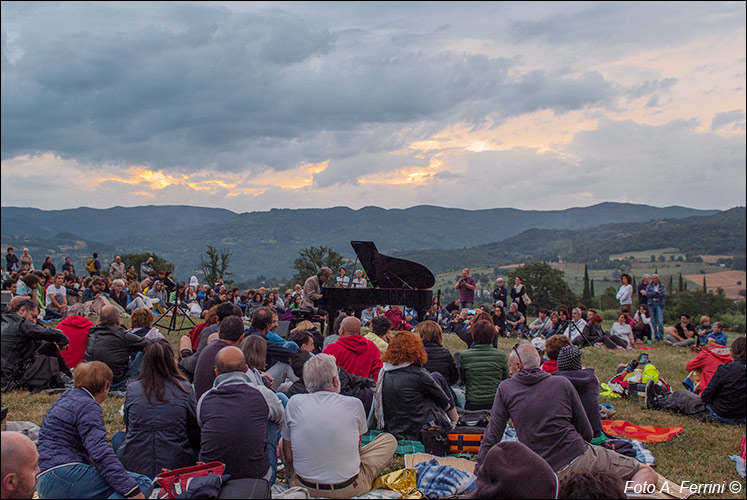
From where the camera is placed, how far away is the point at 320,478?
13.5 ft

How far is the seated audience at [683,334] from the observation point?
15234 millimetres

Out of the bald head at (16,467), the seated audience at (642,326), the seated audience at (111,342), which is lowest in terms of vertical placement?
the seated audience at (642,326)

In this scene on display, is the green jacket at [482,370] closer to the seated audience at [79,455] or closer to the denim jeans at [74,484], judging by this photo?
the seated audience at [79,455]

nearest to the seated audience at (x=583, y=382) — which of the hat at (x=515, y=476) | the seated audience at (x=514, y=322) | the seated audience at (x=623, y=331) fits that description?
the hat at (x=515, y=476)

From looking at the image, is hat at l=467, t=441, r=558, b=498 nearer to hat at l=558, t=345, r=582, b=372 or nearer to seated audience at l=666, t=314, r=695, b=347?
hat at l=558, t=345, r=582, b=372

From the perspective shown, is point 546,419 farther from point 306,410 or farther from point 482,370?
point 482,370

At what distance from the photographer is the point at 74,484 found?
3643 mm

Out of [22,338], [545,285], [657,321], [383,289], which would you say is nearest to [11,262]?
[383,289]

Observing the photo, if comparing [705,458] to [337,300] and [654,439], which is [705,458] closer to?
[654,439]

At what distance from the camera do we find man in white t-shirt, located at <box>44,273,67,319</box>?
14.4 metres

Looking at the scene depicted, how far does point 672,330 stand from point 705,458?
38.0 feet

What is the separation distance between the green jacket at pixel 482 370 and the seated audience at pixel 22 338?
5153mm

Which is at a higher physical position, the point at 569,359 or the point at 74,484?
the point at 569,359

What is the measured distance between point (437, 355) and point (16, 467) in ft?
15.6
